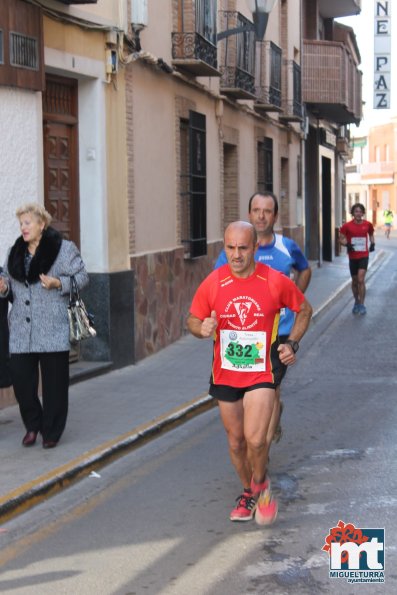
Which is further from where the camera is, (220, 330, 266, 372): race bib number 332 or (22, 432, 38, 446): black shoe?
(22, 432, 38, 446): black shoe

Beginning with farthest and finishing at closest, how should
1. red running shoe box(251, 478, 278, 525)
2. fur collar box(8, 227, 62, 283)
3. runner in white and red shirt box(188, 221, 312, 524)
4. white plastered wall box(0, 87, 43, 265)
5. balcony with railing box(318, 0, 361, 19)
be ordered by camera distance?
balcony with railing box(318, 0, 361, 19)
white plastered wall box(0, 87, 43, 265)
fur collar box(8, 227, 62, 283)
red running shoe box(251, 478, 278, 525)
runner in white and red shirt box(188, 221, 312, 524)

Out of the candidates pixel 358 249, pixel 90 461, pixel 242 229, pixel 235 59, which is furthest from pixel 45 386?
pixel 358 249

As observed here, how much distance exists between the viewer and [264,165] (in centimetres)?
2314

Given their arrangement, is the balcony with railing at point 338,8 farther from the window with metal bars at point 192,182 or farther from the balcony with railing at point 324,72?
the window with metal bars at point 192,182

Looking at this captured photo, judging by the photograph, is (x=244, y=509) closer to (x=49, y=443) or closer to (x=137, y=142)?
(x=49, y=443)

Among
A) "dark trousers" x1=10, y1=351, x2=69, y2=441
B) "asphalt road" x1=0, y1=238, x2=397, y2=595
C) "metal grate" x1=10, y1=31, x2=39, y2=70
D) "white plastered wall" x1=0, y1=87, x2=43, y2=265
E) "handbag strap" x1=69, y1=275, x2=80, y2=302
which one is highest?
"metal grate" x1=10, y1=31, x2=39, y2=70

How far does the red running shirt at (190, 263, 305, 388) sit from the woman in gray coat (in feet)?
6.75

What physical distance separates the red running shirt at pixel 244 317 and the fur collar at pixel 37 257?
2.08 meters

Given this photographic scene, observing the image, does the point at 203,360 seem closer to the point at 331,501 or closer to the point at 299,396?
the point at 299,396

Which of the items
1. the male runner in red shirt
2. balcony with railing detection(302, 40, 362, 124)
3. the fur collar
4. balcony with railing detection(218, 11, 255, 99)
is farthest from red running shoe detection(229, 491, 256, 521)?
balcony with railing detection(302, 40, 362, 124)

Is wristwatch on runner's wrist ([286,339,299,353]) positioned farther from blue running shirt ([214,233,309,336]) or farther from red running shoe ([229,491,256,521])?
blue running shirt ([214,233,309,336])

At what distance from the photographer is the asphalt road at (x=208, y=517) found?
18.0ft

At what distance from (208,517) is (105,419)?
2996 millimetres

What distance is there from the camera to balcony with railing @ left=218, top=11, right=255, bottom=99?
59.9 feet
